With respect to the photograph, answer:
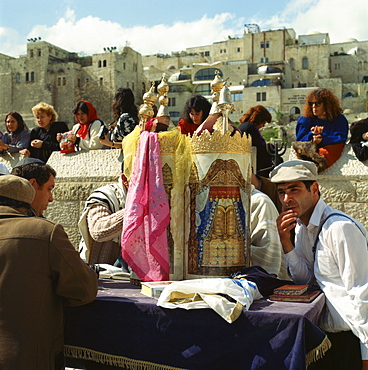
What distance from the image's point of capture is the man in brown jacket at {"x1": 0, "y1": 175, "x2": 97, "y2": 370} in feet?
8.06

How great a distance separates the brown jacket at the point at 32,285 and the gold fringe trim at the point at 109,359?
185 mm

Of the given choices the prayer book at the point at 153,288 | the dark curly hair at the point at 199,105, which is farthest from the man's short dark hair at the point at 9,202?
the dark curly hair at the point at 199,105

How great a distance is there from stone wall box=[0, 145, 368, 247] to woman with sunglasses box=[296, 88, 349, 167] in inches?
7.2

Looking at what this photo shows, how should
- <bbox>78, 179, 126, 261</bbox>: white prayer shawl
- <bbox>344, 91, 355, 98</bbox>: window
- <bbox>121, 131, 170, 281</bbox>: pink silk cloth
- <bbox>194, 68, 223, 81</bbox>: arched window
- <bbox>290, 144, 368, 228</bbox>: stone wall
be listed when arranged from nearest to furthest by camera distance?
1. <bbox>121, 131, 170, 281</bbox>: pink silk cloth
2. <bbox>78, 179, 126, 261</bbox>: white prayer shawl
3. <bbox>290, 144, 368, 228</bbox>: stone wall
4. <bbox>344, 91, 355, 98</bbox>: window
5. <bbox>194, 68, 223, 81</bbox>: arched window

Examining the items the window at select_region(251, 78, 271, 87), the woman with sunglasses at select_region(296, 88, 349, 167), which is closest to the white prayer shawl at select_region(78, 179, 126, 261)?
the woman with sunglasses at select_region(296, 88, 349, 167)

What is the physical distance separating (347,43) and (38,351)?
80.2 metres

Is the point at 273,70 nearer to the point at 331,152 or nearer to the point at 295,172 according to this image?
the point at 331,152

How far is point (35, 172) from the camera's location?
327 cm

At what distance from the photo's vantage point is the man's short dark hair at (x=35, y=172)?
129 inches

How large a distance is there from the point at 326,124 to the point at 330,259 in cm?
313

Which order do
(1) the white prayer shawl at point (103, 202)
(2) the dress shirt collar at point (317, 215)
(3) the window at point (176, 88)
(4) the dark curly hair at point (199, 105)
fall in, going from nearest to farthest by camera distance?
(2) the dress shirt collar at point (317, 215)
(1) the white prayer shawl at point (103, 202)
(4) the dark curly hair at point (199, 105)
(3) the window at point (176, 88)

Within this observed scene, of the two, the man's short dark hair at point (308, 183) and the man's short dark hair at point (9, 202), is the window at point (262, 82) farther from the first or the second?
the man's short dark hair at point (9, 202)

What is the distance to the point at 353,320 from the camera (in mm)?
2525

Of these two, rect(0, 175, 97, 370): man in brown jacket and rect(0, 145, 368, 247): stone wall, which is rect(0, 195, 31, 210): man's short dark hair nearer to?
rect(0, 175, 97, 370): man in brown jacket
